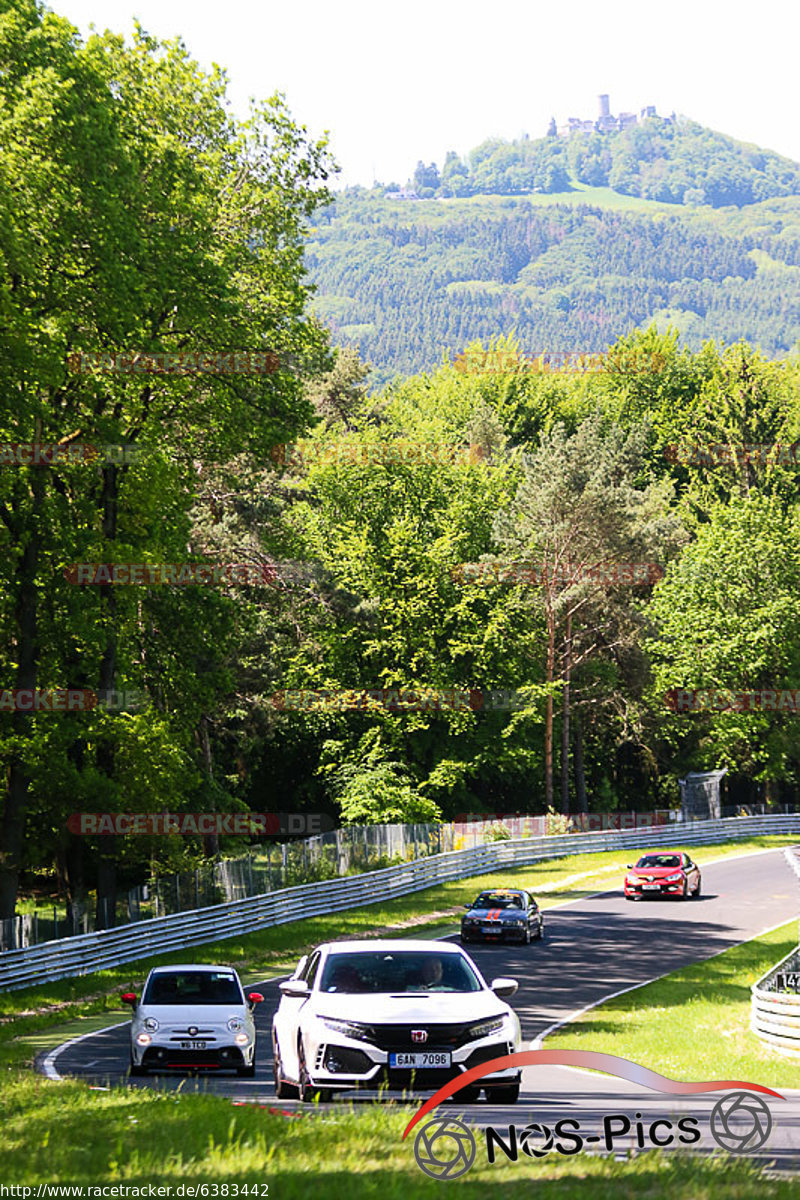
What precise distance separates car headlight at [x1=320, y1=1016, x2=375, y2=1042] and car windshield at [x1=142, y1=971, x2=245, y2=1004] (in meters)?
6.59

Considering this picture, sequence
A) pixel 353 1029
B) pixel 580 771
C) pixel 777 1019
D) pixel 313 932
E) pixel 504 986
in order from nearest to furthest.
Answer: pixel 353 1029 → pixel 504 986 → pixel 777 1019 → pixel 313 932 → pixel 580 771

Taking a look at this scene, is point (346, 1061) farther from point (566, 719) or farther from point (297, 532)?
point (566, 719)

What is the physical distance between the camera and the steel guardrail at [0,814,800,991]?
28391 millimetres

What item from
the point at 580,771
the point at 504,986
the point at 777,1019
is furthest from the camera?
the point at 580,771

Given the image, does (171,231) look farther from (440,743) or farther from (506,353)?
(506,353)

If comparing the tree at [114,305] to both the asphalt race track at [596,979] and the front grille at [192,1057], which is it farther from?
→ the front grille at [192,1057]

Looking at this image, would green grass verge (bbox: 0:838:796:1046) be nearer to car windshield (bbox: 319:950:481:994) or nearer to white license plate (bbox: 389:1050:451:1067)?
car windshield (bbox: 319:950:481:994)

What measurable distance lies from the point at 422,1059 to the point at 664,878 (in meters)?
32.8

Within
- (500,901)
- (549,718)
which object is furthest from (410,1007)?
(549,718)

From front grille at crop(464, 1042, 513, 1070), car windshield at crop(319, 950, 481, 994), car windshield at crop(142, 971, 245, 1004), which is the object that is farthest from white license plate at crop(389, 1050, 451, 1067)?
car windshield at crop(142, 971, 245, 1004)

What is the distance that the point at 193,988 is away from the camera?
17.7m

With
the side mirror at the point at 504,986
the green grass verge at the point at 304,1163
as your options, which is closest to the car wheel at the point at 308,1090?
the green grass verge at the point at 304,1163

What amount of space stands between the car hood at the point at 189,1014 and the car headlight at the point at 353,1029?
19.7 ft

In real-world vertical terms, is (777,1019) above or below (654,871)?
below
